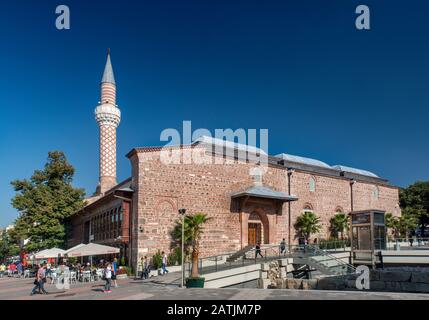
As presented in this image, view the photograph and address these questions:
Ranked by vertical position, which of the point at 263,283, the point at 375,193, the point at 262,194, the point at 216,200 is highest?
the point at 375,193

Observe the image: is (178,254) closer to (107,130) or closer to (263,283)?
(263,283)

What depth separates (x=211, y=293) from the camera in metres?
15.2

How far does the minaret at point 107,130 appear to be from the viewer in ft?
143

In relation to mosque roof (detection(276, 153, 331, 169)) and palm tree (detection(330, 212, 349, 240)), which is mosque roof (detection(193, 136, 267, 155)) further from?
palm tree (detection(330, 212, 349, 240))

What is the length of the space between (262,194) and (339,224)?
36.6ft

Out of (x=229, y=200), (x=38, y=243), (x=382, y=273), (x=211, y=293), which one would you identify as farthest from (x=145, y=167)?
(x=38, y=243)

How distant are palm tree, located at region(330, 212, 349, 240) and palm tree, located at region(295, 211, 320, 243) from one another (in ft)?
10.3

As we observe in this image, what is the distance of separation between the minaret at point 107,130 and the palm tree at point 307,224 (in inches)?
859

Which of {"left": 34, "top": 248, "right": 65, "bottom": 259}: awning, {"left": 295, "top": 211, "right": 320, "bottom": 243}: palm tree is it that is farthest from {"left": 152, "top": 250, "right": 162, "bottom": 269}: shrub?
{"left": 295, "top": 211, "right": 320, "bottom": 243}: palm tree

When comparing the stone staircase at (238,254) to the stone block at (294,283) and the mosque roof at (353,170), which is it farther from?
the mosque roof at (353,170)

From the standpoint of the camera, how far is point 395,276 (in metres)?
16.7

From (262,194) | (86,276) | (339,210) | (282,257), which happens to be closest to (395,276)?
(282,257)
